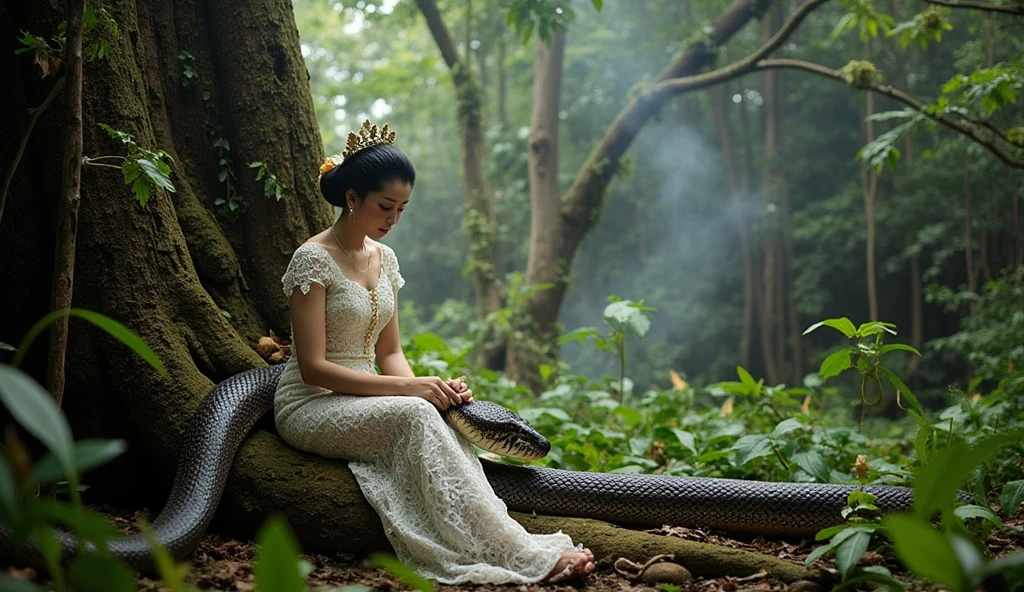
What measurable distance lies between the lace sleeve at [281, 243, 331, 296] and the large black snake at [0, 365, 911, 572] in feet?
1.79

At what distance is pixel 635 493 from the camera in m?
3.43

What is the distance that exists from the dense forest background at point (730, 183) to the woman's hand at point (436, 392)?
12312 mm

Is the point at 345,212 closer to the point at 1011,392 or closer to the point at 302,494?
the point at 302,494

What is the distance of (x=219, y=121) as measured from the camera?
4133mm

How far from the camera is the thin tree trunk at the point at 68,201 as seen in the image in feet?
8.48

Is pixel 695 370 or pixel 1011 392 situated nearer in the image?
pixel 1011 392

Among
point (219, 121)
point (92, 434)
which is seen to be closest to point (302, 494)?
point (92, 434)

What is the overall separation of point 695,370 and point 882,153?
1846 centimetres

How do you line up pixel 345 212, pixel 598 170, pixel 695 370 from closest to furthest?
pixel 345 212 < pixel 598 170 < pixel 695 370

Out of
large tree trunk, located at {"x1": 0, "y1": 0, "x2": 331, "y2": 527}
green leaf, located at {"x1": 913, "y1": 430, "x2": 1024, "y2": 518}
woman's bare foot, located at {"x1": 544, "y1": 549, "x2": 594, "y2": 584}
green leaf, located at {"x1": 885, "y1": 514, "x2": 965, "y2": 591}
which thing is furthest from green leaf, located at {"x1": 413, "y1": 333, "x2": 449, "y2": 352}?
green leaf, located at {"x1": 885, "y1": 514, "x2": 965, "y2": 591}

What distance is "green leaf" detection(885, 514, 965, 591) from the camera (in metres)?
1.45

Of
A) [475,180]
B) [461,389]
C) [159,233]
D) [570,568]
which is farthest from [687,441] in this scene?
[475,180]

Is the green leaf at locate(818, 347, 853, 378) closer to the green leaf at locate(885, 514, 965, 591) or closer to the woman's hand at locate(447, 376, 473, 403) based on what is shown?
the woman's hand at locate(447, 376, 473, 403)

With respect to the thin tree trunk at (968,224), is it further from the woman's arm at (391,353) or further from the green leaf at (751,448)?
the woman's arm at (391,353)
